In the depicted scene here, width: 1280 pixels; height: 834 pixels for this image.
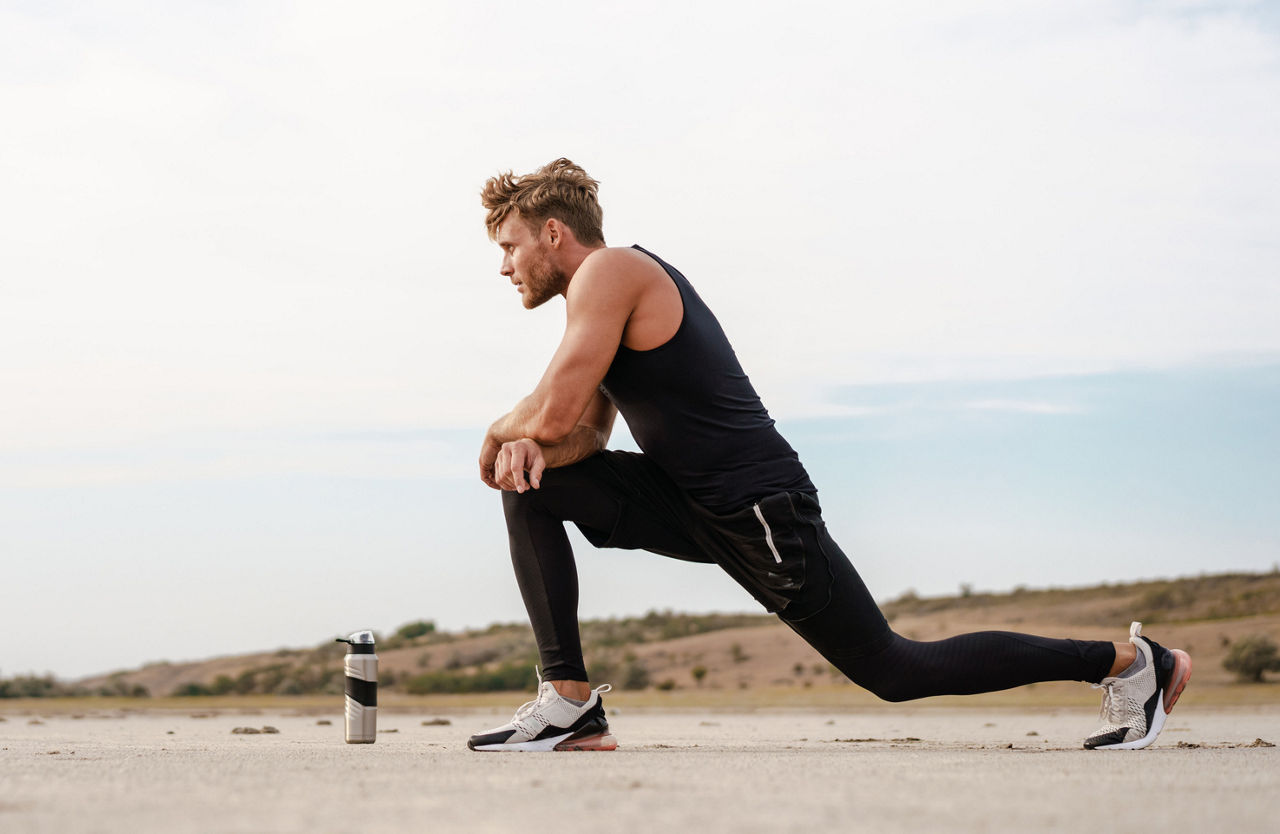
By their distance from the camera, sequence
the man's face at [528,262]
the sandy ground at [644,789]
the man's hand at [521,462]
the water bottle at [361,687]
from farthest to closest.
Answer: the man's face at [528,262] → the water bottle at [361,687] → the man's hand at [521,462] → the sandy ground at [644,789]

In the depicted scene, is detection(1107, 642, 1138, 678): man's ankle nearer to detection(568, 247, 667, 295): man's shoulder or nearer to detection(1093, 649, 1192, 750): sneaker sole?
detection(1093, 649, 1192, 750): sneaker sole

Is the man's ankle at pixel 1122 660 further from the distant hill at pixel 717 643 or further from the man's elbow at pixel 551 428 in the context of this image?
the distant hill at pixel 717 643

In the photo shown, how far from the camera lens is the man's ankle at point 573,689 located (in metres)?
4.37

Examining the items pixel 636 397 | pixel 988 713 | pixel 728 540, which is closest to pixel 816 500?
pixel 728 540

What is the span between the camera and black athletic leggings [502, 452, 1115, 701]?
14.0 feet

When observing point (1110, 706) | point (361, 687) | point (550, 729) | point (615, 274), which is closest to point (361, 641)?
point (361, 687)

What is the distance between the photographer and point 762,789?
105 inches

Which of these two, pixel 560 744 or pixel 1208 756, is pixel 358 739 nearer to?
pixel 560 744

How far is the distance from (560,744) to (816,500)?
4.24ft

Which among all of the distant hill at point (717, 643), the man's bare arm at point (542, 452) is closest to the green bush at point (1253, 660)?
the distant hill at point (717, 643)

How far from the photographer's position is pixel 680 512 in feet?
14.9

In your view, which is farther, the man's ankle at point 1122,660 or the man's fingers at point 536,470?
the man's ankle at point 1122,660

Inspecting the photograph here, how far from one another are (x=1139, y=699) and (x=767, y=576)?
1.45m

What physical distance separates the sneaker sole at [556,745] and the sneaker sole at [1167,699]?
1791 millimetres
